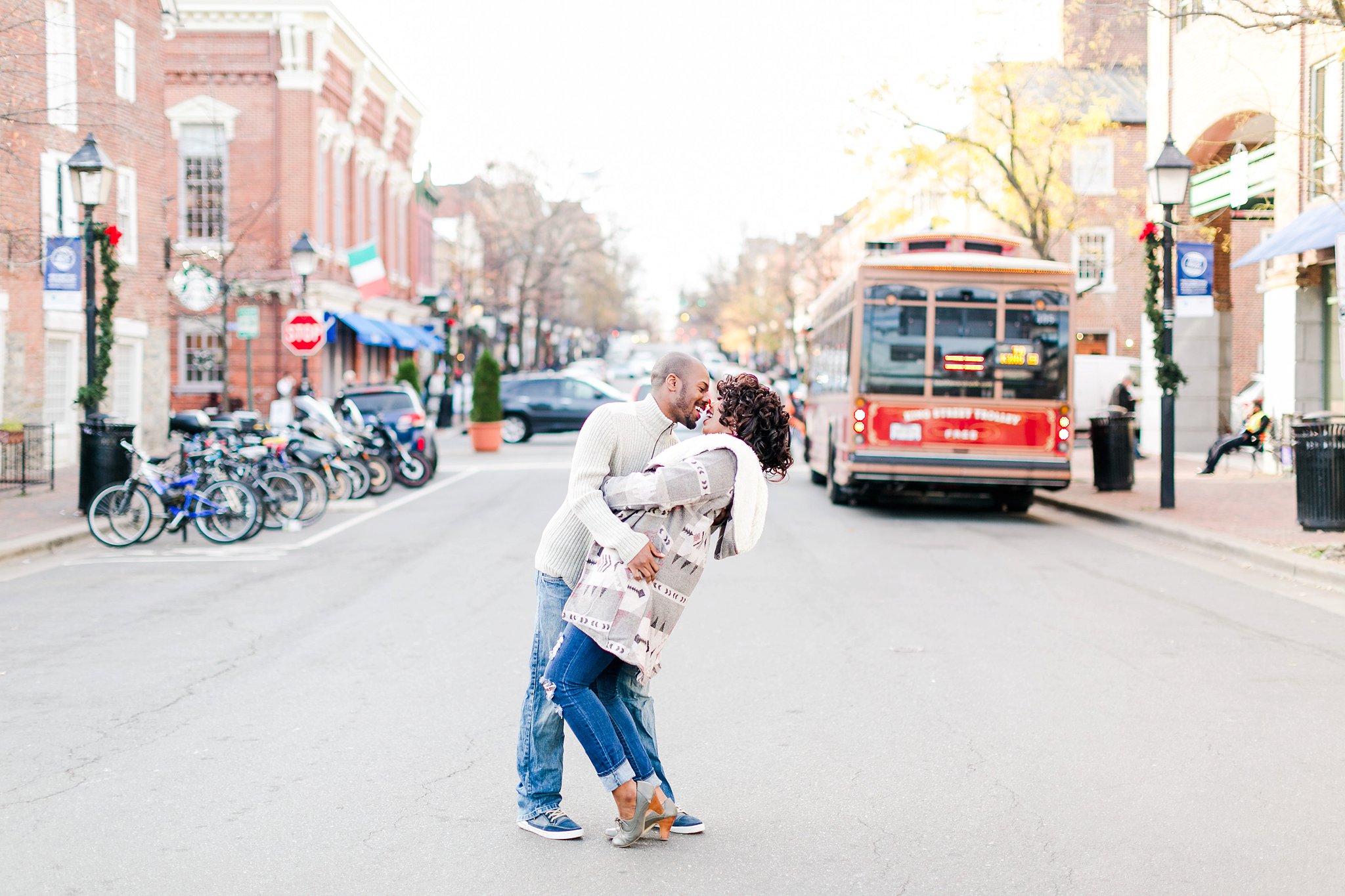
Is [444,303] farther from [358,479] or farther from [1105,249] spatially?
[1105,249]

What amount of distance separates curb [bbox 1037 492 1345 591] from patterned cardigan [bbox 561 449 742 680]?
848 centimetres

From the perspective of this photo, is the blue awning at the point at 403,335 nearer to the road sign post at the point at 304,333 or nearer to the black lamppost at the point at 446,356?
the black lamppost at the point at 446,356

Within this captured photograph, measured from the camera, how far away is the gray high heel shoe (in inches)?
186

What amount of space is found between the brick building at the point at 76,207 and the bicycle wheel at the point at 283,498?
3098mm

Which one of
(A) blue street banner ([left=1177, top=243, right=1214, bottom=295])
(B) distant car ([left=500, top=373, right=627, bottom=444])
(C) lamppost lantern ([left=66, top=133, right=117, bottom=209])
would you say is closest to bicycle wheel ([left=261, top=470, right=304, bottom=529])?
(C) lamppost lantern ([left=66, top=133, right=117, bottom=209])

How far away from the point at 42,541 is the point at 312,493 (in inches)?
143

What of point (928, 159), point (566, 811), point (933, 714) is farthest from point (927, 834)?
point (928, 159)

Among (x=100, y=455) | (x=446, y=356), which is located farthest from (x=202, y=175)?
(x=100, y=455)

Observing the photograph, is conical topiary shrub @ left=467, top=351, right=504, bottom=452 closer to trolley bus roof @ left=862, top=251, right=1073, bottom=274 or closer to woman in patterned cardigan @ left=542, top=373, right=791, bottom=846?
trolley bus roof @ left=862, top=251, right=1073, bottom=274

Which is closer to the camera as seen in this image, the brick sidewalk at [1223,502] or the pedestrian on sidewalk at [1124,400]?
the brick sidewalk at [1223,502]

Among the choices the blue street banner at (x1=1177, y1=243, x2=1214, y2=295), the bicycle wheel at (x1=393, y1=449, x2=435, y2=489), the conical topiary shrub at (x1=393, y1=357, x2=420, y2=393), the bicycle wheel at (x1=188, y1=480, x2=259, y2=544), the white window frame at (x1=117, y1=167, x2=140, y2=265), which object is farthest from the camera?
the conical topiary shrub at (x1=393, y1=357, x2=420, y2=393)

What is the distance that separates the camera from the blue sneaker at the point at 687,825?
195 inches

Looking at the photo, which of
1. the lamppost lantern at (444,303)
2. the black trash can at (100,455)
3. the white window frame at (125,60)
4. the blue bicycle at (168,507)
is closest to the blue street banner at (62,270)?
the black trash can at (100,455)

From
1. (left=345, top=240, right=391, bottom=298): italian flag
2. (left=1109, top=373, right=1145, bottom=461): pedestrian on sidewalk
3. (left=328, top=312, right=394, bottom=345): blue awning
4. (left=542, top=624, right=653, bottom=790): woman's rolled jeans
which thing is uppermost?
(left=345, top=240, right=391, bottom=298): italian flag
